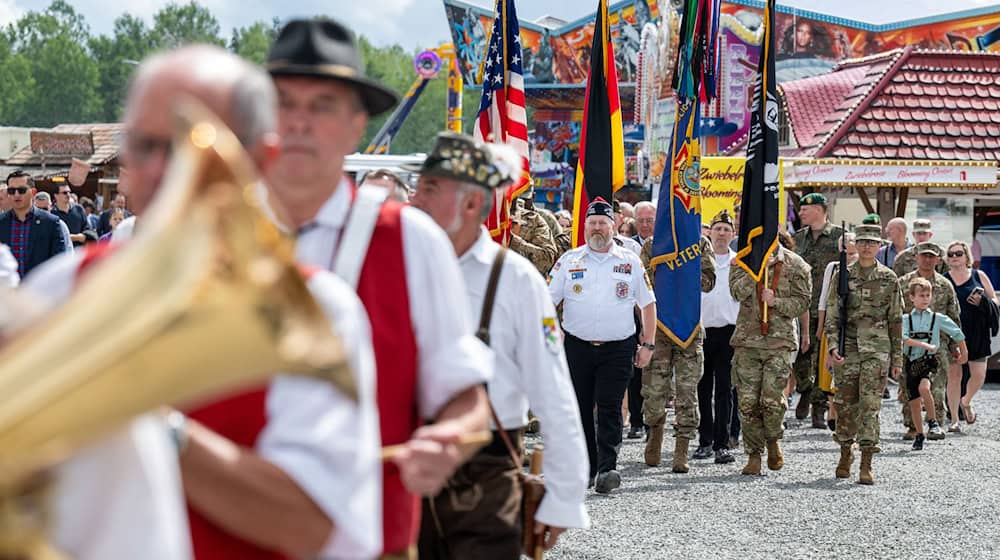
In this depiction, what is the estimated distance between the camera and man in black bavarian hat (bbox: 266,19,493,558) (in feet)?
8.07

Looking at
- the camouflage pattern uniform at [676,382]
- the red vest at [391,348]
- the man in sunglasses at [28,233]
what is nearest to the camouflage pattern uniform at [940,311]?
the camouflage pattern uniform at [676,382]

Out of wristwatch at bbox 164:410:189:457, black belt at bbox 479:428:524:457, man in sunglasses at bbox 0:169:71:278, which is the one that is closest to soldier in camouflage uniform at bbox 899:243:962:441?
man in sunglasses at bbox 0:169:71:278

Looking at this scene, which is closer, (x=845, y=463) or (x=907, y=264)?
(x=845, y=463)

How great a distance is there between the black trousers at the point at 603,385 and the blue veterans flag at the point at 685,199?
142 cm

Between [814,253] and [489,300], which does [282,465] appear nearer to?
[489,300]

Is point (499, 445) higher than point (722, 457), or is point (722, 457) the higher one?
point (499, 445)

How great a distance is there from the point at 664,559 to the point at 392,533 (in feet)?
16.7

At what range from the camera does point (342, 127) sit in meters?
2.52

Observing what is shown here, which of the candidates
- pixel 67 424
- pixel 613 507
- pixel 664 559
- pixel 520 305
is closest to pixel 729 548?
pixel 664 559

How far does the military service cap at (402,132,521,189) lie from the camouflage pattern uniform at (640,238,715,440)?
6.57m

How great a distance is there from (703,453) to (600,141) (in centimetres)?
275

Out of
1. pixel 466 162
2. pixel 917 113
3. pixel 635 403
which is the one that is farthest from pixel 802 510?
pixel 917 113

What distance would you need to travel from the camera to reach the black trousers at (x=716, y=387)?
11.5m

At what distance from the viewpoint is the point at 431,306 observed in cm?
254
